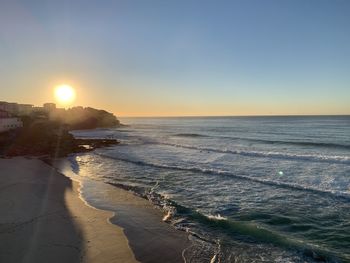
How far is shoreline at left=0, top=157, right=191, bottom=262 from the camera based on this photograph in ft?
31.2

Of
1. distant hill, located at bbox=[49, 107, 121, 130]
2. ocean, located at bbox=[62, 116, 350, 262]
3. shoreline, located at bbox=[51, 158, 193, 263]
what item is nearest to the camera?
shoreline, located at bbox=[51, 158, 193, 263]

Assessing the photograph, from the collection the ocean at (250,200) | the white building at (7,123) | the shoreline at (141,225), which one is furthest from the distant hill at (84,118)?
the shoreline at (141,225)

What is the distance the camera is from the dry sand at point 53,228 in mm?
9422

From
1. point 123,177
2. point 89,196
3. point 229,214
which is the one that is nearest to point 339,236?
point 229,214

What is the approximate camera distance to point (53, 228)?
11.6 meters

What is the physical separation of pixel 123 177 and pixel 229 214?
32.8 ft

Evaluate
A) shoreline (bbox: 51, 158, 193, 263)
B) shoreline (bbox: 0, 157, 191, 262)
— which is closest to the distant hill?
shoreline (bbox: 51, 158, 193, 263)

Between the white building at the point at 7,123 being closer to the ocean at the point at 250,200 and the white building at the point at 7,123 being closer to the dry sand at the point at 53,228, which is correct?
the ocean at the point at 250,200

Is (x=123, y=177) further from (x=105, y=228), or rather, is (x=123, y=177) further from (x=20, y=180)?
(x=105, y=228)

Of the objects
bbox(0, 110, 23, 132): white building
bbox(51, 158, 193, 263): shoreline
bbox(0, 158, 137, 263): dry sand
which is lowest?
bbox(51, 158, 193, 263): shoreline

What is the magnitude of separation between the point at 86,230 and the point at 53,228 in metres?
1.17

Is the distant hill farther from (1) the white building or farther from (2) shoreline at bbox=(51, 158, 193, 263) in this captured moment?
(2) shoreline at bbox=(51, 158, 193, 263)

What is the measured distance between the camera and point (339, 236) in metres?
11.3

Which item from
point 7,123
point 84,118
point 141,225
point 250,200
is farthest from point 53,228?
point 84,118
